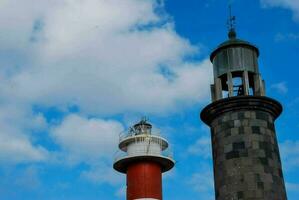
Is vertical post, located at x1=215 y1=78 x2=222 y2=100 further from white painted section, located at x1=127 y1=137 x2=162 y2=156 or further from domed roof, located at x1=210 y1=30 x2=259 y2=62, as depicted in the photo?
white painted section, located at x1=127 y1=137 x2=162 y2=156

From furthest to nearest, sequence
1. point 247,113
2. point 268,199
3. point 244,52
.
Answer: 1. point 244,52
2. point 247,113
3. point 268,199

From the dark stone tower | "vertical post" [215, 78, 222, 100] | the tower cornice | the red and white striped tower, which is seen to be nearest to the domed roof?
the dark stone tower

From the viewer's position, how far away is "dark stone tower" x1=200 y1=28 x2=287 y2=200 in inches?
620

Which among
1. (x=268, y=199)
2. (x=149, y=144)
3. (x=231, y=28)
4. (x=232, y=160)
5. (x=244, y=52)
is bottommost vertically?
(x=268, y=199)

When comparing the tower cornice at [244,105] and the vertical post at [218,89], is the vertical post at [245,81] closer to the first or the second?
the tower cornice at [244,105]

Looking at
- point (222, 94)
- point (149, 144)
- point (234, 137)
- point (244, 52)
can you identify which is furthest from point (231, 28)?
point (149, 144)

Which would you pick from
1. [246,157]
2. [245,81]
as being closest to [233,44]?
[245,81]

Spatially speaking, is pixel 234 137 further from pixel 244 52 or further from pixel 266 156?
pixel 244 52

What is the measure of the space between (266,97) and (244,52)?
184 centimetres

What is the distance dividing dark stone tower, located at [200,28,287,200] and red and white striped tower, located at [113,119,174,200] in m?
17.5

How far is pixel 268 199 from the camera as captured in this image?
1546 cm

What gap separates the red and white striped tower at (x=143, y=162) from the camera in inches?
1353

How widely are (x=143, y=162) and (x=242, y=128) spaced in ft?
63.9

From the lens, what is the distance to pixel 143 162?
116 ft
